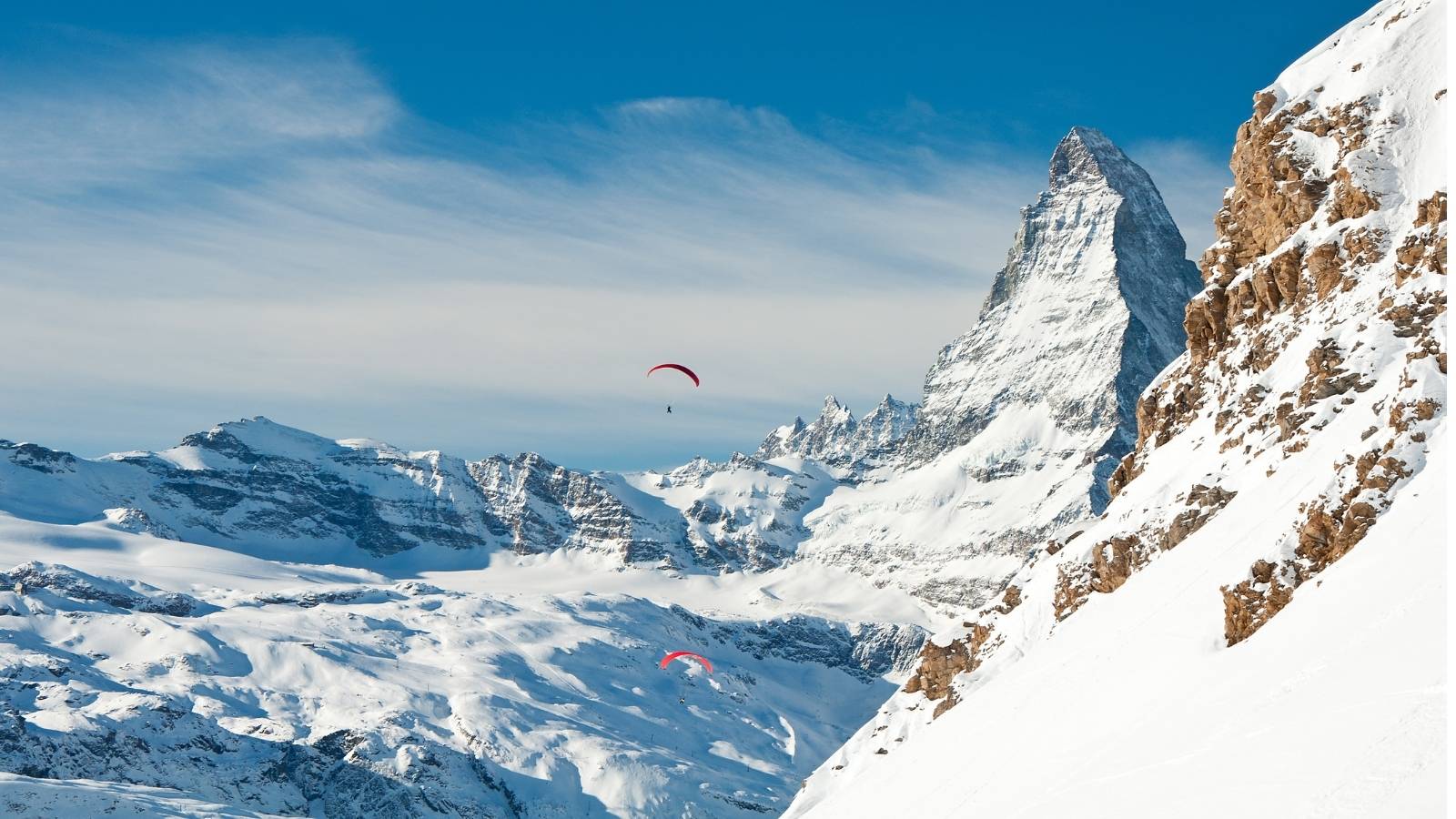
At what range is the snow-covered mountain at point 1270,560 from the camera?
3609 cm

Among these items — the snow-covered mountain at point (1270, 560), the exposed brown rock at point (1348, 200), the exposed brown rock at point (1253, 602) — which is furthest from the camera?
the exposed brown rock at point (1348, 200)

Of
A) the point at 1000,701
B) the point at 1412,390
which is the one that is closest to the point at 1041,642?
the point at 1000,701

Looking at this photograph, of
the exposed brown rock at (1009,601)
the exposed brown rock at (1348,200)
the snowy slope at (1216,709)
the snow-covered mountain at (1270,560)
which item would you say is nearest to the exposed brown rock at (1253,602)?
the snow-covered mountain at (1270,560)

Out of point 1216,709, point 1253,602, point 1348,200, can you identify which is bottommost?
point 1216,709

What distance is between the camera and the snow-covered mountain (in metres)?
36.1

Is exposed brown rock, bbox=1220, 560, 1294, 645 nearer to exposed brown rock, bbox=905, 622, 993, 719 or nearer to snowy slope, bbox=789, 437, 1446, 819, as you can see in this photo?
snowy slope, bbox=789, 437, 1446, 819

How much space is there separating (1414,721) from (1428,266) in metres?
36.6

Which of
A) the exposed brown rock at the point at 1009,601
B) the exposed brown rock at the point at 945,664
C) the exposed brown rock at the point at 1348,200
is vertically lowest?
the exposed brown rock at the point at 945,664

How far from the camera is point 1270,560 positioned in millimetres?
51281

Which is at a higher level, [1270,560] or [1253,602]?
[1270,560]

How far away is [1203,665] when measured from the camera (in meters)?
49.3

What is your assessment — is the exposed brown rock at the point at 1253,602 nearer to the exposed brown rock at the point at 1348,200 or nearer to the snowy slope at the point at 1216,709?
the snowy slope at the point at 1216,709


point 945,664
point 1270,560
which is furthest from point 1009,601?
point 1270,560

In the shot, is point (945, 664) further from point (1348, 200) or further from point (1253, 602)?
point (1253, 602)
